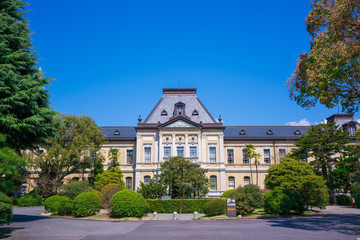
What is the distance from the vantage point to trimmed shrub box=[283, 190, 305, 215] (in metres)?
21.5

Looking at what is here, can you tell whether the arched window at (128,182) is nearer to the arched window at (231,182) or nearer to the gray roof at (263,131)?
the arched window at (231,182)

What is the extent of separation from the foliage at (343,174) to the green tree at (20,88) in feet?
107

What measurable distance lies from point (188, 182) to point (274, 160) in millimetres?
20653

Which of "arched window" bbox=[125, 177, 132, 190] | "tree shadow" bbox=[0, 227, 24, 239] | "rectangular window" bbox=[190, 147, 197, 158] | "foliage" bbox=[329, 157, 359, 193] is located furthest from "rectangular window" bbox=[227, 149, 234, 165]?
"tree shadow" bbox=[0, 227, 24, 239]

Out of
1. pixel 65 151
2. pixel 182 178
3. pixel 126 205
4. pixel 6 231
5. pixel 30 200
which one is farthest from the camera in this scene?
pixel 65 151

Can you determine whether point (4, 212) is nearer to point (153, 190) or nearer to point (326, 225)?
point (153, 190)

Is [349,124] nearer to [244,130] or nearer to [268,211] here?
[244,130]

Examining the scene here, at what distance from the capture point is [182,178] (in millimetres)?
27500

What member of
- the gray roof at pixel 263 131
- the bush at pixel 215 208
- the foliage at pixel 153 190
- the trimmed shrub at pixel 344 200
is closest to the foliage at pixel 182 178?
the foliage at pixel 153 190

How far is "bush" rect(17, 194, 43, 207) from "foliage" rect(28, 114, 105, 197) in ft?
3.74

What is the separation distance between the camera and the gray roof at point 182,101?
137ft

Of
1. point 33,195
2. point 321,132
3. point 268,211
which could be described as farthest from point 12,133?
point 321,132

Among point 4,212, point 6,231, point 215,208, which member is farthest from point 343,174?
point 4,212

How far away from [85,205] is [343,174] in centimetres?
3086
